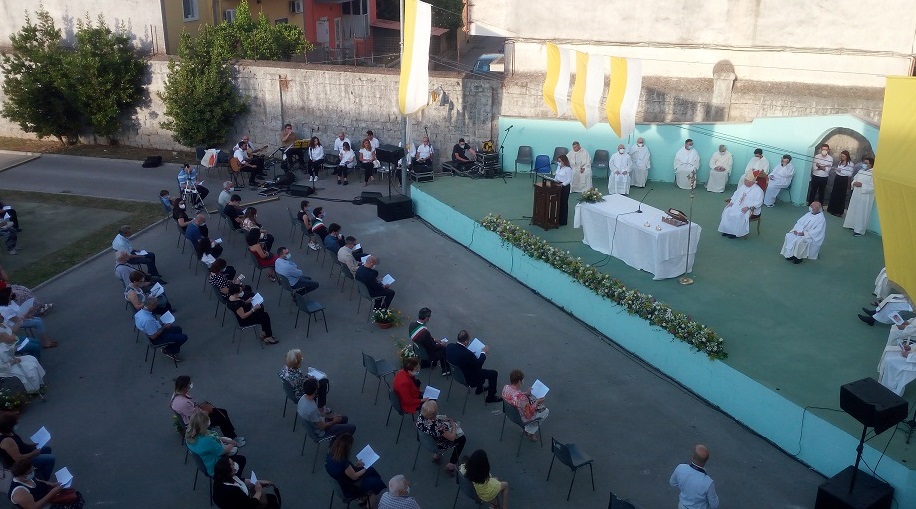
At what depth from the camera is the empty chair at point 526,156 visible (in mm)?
19203

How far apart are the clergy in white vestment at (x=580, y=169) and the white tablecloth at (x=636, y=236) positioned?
3.20 meters

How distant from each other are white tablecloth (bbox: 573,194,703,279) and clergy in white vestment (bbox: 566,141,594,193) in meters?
3.20

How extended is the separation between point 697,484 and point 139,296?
8.15 meters

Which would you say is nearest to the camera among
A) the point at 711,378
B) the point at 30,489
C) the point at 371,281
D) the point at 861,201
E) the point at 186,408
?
the point at 30,489

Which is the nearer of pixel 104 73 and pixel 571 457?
pixel 571 457

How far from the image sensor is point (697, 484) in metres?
7.41

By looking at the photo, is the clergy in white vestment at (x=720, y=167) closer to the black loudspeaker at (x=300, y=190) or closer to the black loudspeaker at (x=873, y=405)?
the black loudspeaker at (x=300, y=190)

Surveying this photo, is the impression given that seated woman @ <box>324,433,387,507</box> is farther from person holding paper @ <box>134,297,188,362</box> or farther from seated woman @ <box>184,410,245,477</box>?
person holding paper @ <box>134,297,188,362</box>

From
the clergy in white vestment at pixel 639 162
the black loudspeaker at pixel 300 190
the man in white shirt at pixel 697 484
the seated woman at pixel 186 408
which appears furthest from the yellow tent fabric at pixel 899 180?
the black loudspeaker at pixel 300 190

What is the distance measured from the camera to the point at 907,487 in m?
7.88

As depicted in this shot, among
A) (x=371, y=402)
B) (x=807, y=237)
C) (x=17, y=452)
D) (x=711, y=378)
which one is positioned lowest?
(x=371, y=402)

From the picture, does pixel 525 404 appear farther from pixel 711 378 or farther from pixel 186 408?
pixel 186 408

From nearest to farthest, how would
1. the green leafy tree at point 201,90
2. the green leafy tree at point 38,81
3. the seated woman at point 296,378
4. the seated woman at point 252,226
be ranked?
the seated woman at point 296,378 → the seated woman at point 252,226 → the green leafy tree at point 201,90 → the green leafy tree at point 38,81

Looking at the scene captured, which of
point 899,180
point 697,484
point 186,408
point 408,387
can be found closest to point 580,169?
point 408,387
